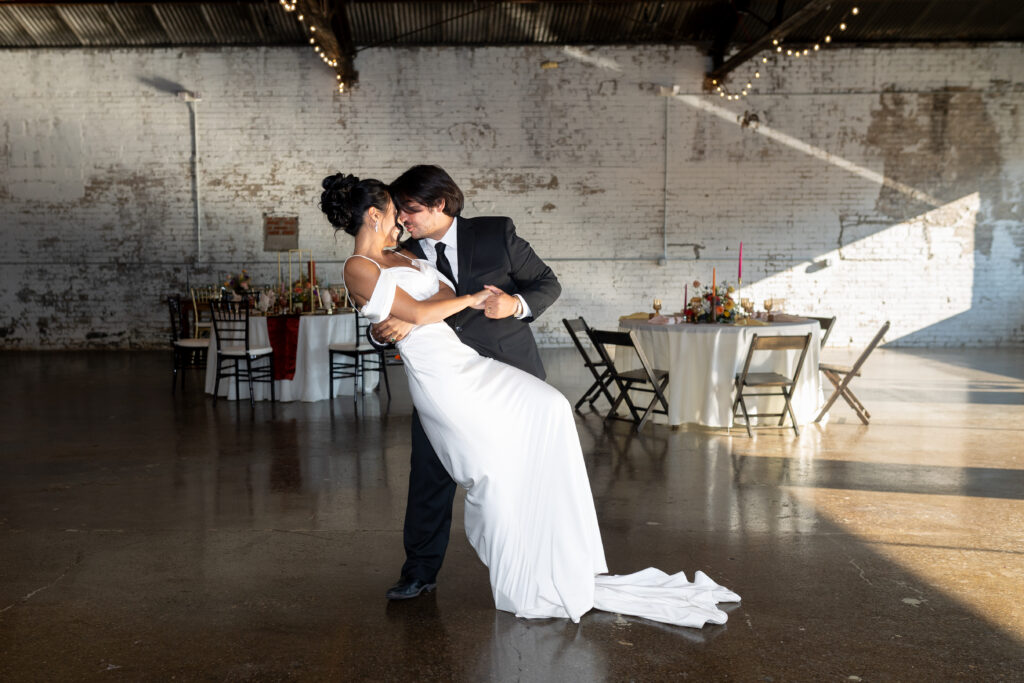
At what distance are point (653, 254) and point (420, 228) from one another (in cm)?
1002

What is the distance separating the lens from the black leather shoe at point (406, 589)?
316 centimetres

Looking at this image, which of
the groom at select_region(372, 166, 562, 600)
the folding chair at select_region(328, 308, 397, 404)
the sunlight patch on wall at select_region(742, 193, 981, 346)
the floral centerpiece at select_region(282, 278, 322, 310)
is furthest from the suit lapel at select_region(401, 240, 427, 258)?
the sunlight patch on wall at select_region(742, 193, 981, 346)

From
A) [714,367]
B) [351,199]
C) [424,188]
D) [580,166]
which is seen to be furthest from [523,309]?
[580,166]

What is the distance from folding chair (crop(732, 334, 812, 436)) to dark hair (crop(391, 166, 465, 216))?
3751mm

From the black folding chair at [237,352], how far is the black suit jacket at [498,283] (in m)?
4.99

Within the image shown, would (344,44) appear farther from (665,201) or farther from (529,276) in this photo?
(529,276)

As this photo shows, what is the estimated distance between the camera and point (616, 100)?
1255 cm

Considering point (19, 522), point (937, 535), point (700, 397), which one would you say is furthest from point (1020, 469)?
point (19, 522)

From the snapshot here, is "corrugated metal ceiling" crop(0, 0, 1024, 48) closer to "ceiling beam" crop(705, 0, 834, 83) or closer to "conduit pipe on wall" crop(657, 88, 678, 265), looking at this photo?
"ceiling beam" crop(705, 0, 834, 83)

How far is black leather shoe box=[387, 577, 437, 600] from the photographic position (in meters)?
3.16

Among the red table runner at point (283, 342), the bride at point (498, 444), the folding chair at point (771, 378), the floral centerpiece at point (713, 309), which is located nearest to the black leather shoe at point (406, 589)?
the bride at point (498, 444)

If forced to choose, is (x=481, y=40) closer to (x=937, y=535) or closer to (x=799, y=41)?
(x=799, y=41)

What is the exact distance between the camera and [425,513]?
10.5 feet

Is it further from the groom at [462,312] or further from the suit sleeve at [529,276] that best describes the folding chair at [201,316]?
the suit sleeve at [529,276]
